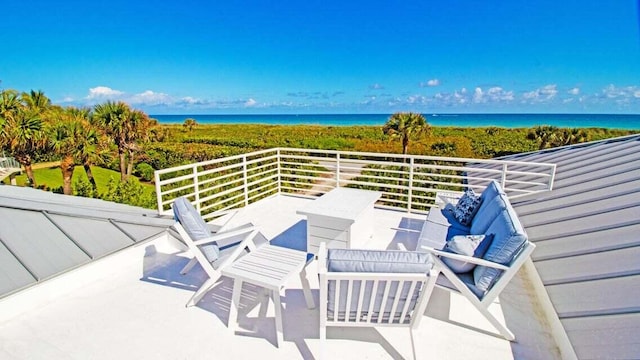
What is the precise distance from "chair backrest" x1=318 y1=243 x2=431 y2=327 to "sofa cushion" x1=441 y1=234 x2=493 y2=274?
55 cm

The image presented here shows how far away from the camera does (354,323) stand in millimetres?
1995

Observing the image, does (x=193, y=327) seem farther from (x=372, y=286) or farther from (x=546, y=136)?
(x=546, y=136)

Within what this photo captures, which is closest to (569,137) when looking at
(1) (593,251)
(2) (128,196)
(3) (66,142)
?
(1) (593,251)

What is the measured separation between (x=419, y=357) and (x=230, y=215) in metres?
3.74

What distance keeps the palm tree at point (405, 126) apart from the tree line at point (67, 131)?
1266cm

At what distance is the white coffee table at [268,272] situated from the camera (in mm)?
2104

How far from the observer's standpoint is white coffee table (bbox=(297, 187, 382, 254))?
322 cm

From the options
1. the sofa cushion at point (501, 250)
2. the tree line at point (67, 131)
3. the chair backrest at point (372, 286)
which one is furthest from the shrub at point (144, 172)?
the sofa cushion at point (501, 250)

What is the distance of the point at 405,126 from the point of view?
1349 cm

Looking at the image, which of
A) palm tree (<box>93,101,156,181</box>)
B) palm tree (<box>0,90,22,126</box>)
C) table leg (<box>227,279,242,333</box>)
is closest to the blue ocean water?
palm tree (<box>93,101,156,181</box>)

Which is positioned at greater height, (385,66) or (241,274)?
(385,66)

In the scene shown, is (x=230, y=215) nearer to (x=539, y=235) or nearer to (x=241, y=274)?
(x=241, y=274)

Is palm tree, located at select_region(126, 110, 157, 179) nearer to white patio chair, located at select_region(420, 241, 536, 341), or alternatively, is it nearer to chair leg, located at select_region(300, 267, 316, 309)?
chair leg, located at select_region(300, 267, 316, 309)

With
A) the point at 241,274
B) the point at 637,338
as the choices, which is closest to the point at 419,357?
the point at 637,338
